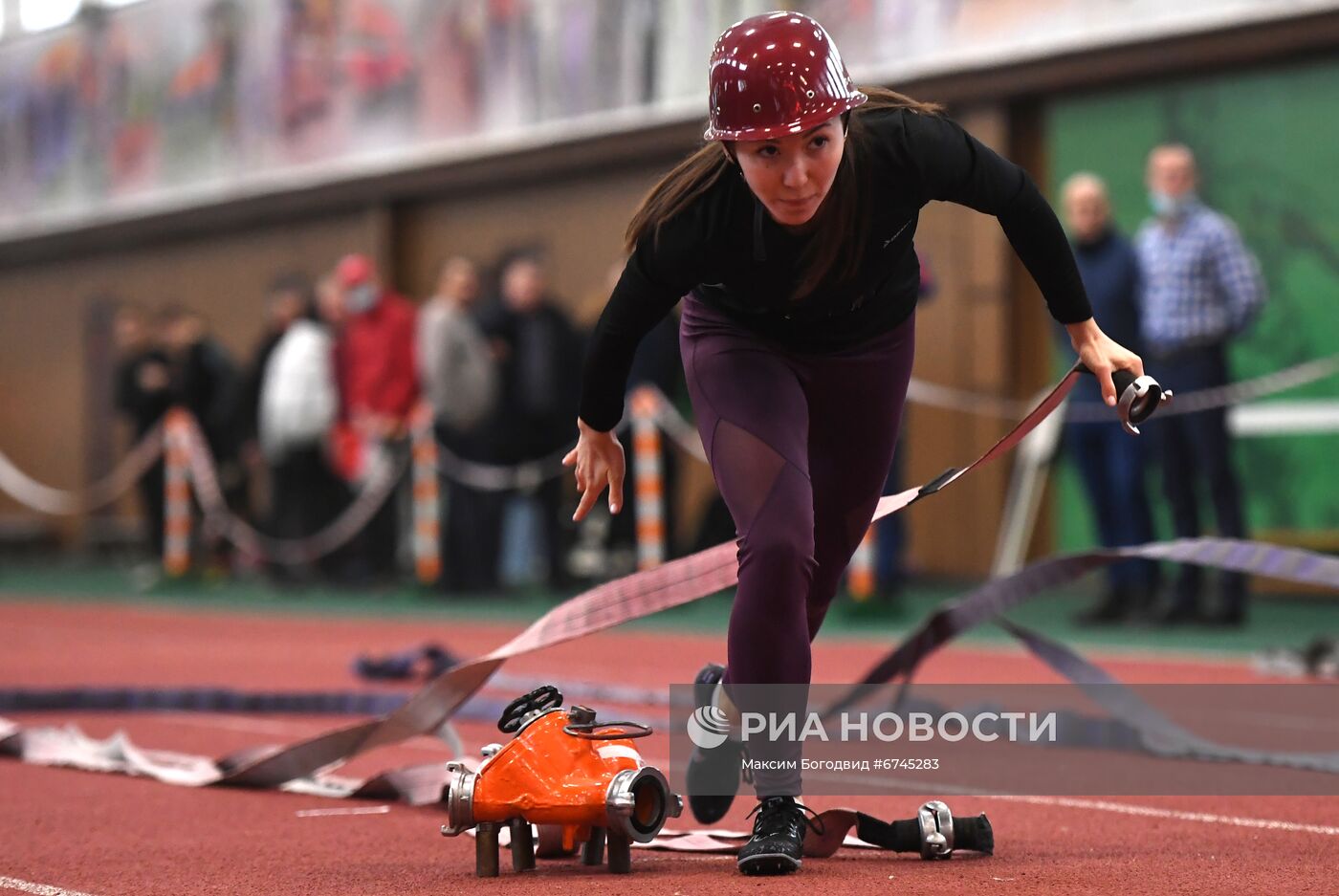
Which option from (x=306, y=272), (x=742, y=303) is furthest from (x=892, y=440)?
(x=306, y=272)

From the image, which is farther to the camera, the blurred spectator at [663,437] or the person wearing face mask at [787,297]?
the blurred spectator at [663,437]

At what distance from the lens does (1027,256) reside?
4195mm

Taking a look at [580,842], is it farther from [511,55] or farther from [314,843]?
[511,55]

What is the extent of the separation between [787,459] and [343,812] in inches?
73.4

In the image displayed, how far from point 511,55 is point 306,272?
4.52m

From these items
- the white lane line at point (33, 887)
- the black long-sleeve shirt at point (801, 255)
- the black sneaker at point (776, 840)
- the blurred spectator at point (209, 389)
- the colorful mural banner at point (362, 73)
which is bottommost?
the white lane line at point (33, 887)

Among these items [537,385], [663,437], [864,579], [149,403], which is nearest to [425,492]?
[537,385]

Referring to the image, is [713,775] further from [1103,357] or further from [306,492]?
[306,492]

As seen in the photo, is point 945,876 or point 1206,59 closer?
point 945,876

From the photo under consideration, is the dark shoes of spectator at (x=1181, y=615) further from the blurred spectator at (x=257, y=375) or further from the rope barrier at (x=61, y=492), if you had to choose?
the rope barrier at (x=61, y=492)

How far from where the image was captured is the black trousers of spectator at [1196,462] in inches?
425

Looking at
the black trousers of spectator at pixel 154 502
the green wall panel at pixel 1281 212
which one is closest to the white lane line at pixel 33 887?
the green wall panel at pixel 1281 212

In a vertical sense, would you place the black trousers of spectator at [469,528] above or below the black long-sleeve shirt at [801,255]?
below

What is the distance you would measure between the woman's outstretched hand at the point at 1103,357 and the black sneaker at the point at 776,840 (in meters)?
1.10
